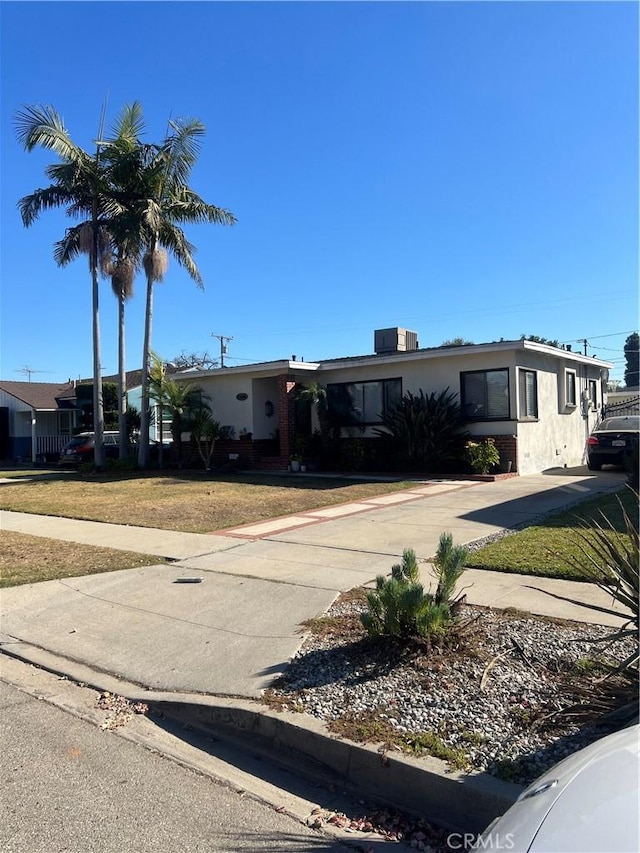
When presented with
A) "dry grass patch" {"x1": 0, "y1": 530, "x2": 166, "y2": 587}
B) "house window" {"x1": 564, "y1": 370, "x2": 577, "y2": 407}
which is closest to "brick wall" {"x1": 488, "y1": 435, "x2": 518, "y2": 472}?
"house window" {"x1": 564, "y1": 370, "x2": 577, "y2": 407}

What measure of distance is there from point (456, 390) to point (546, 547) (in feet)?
35.2

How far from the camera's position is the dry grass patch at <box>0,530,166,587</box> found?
7660mm

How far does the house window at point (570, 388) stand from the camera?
783 inches

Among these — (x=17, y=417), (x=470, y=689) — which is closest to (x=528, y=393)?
(x=470, y=689)

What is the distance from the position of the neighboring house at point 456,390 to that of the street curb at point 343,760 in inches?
548

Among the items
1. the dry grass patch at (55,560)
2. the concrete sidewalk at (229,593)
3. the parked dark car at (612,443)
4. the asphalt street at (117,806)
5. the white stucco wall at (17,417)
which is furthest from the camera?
the white stucco wall at (17,417)

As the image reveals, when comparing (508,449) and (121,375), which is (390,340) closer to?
(508,449)

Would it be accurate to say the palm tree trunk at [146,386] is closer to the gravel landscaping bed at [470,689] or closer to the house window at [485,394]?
the house window at [485,394]

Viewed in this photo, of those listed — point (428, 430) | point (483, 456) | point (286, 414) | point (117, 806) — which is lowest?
point (117, 806)

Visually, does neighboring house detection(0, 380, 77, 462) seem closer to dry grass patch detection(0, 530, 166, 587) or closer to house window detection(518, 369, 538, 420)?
house window detection(518, 369, 538, 420)

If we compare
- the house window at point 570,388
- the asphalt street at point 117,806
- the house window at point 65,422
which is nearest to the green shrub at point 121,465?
the house window at point 65,422

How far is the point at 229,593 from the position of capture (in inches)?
260

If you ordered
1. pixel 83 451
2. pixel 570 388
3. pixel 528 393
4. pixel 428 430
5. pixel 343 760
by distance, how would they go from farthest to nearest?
1. pixel 83 451
2. pixel 570 388
3. pixel 528 393
4. pixel 428 430
5. pixel 343 760

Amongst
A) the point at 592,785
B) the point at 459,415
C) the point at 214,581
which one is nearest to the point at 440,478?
the point at 459,415
